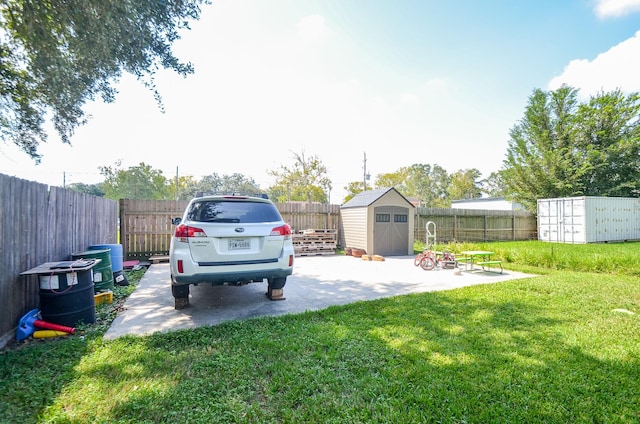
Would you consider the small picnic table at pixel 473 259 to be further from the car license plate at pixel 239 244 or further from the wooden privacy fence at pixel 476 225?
the car license plate at pixel 239 244

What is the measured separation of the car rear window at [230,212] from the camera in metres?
3.87

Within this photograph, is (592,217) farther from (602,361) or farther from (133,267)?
(133,267)

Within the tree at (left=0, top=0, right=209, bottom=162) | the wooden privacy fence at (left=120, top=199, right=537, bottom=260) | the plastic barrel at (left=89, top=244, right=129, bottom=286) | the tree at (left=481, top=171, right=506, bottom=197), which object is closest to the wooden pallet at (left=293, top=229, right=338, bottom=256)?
the wooden privacy fence at (left=120, top=199, right=537, bottom=260)

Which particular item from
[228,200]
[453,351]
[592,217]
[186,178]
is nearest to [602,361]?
[453,351]

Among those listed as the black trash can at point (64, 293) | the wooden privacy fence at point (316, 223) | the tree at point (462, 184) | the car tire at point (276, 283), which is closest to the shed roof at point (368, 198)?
the wooden privacy fence at point (316, 223)

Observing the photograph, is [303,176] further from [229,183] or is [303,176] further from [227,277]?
[229,183]

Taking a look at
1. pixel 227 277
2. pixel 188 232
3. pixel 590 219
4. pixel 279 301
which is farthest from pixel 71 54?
pixel 590 219

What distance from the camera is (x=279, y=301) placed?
4770mm

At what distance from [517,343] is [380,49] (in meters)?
8.04

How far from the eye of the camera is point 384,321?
366 cm

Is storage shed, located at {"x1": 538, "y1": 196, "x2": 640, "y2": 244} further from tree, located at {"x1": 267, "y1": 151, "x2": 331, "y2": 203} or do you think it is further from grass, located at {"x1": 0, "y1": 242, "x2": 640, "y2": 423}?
tree, located at {"x1": 267, "y1": 151, "x2": 331, "y2": 203}

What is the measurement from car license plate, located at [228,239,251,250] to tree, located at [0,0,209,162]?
3.89 meters

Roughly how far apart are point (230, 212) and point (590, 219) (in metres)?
17.5

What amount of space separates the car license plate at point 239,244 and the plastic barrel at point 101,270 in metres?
2.81
